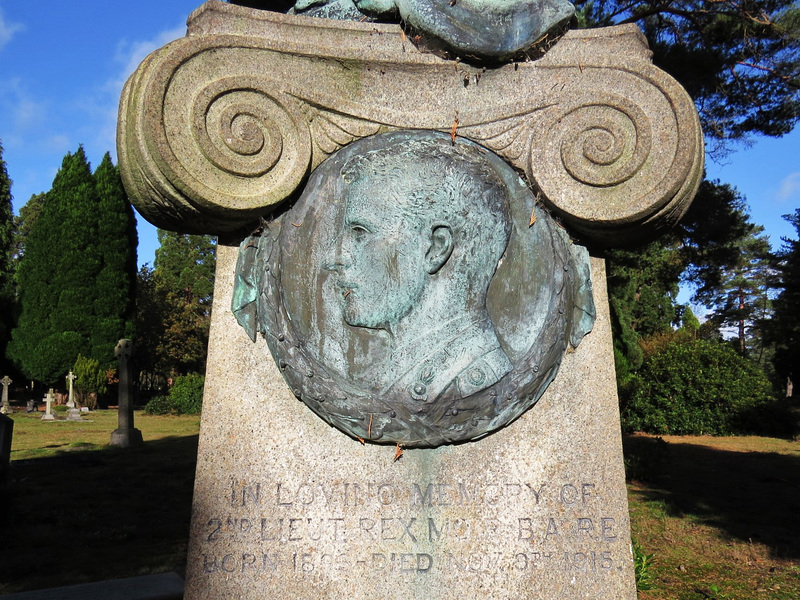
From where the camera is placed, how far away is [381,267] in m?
2.41

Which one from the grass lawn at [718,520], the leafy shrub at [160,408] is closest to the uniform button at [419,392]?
the grass lawn at [718,520]

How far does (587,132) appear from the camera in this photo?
245 cm

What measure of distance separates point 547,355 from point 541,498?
1.62ft

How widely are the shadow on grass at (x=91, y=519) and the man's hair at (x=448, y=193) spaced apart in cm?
449

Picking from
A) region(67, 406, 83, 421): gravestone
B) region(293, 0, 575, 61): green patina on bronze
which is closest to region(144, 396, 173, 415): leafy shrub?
region(67, 406, 83, 421): gravestone

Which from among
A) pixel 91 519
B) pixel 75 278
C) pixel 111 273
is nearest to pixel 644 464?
pixel 91 519

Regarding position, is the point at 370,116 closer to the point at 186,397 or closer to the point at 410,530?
the point at 410,530

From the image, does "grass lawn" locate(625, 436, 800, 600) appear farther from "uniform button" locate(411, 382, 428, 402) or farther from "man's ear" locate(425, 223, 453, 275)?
"man's ear" locate(425, 223, 453, 275)

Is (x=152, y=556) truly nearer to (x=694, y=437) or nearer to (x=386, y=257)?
(x=386, y=257)

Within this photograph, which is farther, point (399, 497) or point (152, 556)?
point (152, 556)

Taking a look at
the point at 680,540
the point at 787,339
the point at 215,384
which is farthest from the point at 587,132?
the point at 787,339

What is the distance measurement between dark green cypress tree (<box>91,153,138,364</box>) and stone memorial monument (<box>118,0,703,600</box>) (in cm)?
2427

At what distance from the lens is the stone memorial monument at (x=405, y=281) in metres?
2.34

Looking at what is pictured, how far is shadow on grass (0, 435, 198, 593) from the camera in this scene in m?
5.79
